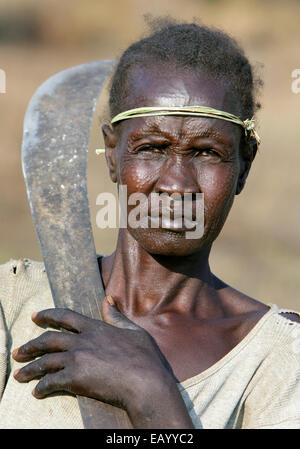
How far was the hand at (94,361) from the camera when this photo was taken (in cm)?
227

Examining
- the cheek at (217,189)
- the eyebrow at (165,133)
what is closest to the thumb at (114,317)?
the cheek at (217,189)

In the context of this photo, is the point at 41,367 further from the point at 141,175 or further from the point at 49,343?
the point at 141,175

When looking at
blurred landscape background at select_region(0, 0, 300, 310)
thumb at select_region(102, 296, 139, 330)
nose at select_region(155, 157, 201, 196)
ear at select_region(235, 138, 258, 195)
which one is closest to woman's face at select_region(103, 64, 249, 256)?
nose at select_region(155, 157, 201, 196)

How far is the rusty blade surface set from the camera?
2.49 metres

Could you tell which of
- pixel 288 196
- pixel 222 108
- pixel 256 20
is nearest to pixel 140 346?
pixel 222 108

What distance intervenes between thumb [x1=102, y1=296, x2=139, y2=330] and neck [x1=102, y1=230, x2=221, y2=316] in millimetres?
235

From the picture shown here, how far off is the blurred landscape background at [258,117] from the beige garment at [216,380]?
4.01m

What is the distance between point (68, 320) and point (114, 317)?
15cm

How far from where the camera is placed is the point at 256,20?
32.4 feet

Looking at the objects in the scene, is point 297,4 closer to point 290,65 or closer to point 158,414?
point 290,65

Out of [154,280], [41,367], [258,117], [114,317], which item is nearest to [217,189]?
[154,280]

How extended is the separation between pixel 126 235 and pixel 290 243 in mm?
5195

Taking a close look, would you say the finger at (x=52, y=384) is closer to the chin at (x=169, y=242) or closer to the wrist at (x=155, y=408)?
the wrist at (x=155, y=408)

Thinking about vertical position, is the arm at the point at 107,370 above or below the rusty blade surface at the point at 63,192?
below
